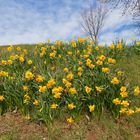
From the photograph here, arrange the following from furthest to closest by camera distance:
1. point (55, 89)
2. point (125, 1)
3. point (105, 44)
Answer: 1. point (125, 1)
2. point (105, 44)
3. point (55, 89)

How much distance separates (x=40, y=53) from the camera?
7.55m

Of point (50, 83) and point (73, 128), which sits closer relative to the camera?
point (73, 128)

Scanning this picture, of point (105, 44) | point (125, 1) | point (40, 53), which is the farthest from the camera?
point (125, 1)

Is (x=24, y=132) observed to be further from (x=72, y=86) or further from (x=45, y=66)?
(x=45, y=66)

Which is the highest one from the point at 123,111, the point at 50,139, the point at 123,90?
the point at 123,90

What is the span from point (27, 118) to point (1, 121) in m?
0.50

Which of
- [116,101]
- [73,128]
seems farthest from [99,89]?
[73,128]

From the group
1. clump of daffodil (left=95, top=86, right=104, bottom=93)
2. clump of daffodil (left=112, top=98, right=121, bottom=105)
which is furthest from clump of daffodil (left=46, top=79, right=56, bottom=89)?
clump of daffodil (left=112, top=98, right=121, bottom=105)

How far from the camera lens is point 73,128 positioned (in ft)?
16.3

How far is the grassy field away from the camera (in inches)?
188

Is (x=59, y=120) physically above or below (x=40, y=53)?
below

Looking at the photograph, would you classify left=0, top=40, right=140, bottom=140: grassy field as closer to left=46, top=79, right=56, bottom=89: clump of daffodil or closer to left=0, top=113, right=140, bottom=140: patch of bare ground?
left=0, top=113, right=140, bottom=140: patch of bare ground

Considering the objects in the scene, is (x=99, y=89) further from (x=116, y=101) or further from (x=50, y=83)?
(x=50, y=83)

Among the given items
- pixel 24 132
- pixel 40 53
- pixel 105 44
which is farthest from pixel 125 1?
pixel 24 132
